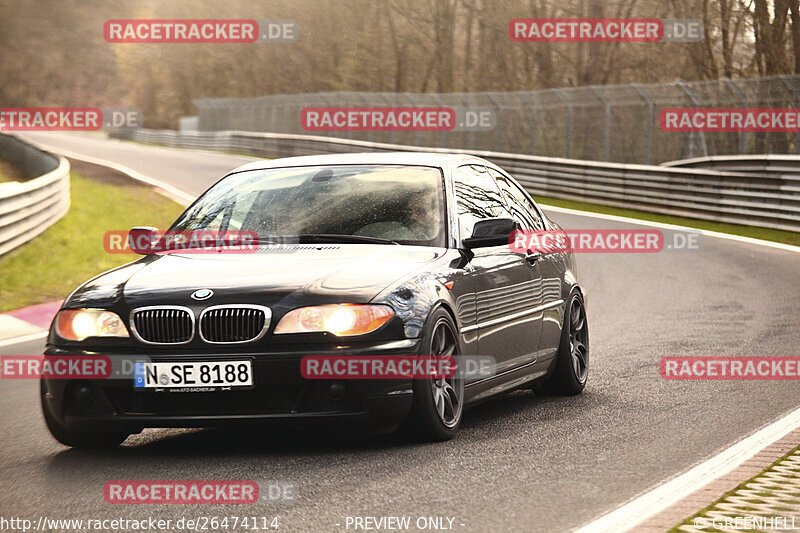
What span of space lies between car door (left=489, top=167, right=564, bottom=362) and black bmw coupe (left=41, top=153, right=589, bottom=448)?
24 centimetres

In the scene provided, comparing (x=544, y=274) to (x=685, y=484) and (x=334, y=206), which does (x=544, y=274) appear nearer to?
(x=334, y=206)

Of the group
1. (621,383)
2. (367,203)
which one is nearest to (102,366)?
(367,203)

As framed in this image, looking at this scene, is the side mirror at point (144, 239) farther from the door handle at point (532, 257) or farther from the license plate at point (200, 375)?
the door handle at point (532, 257)

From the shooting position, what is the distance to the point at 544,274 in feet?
27.2

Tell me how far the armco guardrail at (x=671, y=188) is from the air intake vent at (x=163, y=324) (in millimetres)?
19161

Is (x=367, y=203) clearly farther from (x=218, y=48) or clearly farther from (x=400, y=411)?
(x=218, y=48)

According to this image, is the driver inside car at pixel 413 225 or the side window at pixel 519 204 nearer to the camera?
the driver inside car at pixel 413 225

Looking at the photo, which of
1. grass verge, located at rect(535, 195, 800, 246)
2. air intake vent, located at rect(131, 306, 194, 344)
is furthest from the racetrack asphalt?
grass verge, located at rect(535, 195, 800, 246)

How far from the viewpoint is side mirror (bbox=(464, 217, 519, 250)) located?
7.19 m

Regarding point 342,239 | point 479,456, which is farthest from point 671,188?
point 479,456

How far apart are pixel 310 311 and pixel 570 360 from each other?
2.87 meters

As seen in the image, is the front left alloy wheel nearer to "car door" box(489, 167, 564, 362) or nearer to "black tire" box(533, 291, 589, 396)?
"car door" box(489, 167, 564, 362)

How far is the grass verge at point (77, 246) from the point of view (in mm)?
15969

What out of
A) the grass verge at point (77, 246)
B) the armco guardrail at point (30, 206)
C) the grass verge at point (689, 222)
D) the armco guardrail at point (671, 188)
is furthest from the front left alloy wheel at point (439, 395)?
the armco guardrail at point (671, 188)
